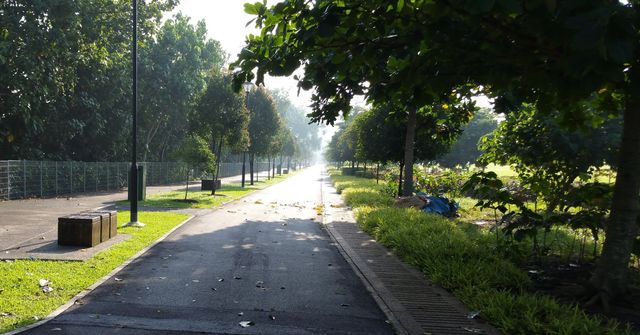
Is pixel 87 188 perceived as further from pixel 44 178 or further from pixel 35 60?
pixel 35 60

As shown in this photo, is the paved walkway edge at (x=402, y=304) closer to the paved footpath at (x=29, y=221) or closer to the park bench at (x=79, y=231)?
the park bench at (x=79, y=231)

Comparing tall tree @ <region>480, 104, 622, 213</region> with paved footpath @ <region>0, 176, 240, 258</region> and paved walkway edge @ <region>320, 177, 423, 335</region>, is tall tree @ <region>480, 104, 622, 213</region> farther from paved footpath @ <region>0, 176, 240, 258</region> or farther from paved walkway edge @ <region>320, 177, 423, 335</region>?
paved footpath @ <region>0, 176, 240, 258</region>

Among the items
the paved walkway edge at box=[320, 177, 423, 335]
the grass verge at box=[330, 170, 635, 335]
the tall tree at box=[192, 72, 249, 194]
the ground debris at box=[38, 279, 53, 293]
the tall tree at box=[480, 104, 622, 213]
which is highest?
the tall tree at box=[192, 72, 249, 194]

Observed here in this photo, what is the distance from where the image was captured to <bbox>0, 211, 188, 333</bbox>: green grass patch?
530cm

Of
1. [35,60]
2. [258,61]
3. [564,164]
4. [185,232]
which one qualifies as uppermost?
[35,60]

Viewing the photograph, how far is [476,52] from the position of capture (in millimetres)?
4500

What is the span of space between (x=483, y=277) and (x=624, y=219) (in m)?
2.07

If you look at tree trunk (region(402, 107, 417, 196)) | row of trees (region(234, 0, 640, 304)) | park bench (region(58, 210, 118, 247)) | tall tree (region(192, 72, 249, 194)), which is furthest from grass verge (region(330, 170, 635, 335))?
tall tree (region(192, 72, 249, 194))

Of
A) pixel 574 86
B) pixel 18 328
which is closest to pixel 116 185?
pixel 18 328

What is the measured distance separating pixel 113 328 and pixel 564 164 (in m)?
12.0

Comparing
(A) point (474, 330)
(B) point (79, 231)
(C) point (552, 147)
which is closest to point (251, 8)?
(A) point (474, 330)

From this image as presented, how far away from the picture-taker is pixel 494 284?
6648 mm

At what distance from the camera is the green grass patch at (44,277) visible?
530 cm

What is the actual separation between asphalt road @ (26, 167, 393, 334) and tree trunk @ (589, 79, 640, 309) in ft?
10.1
